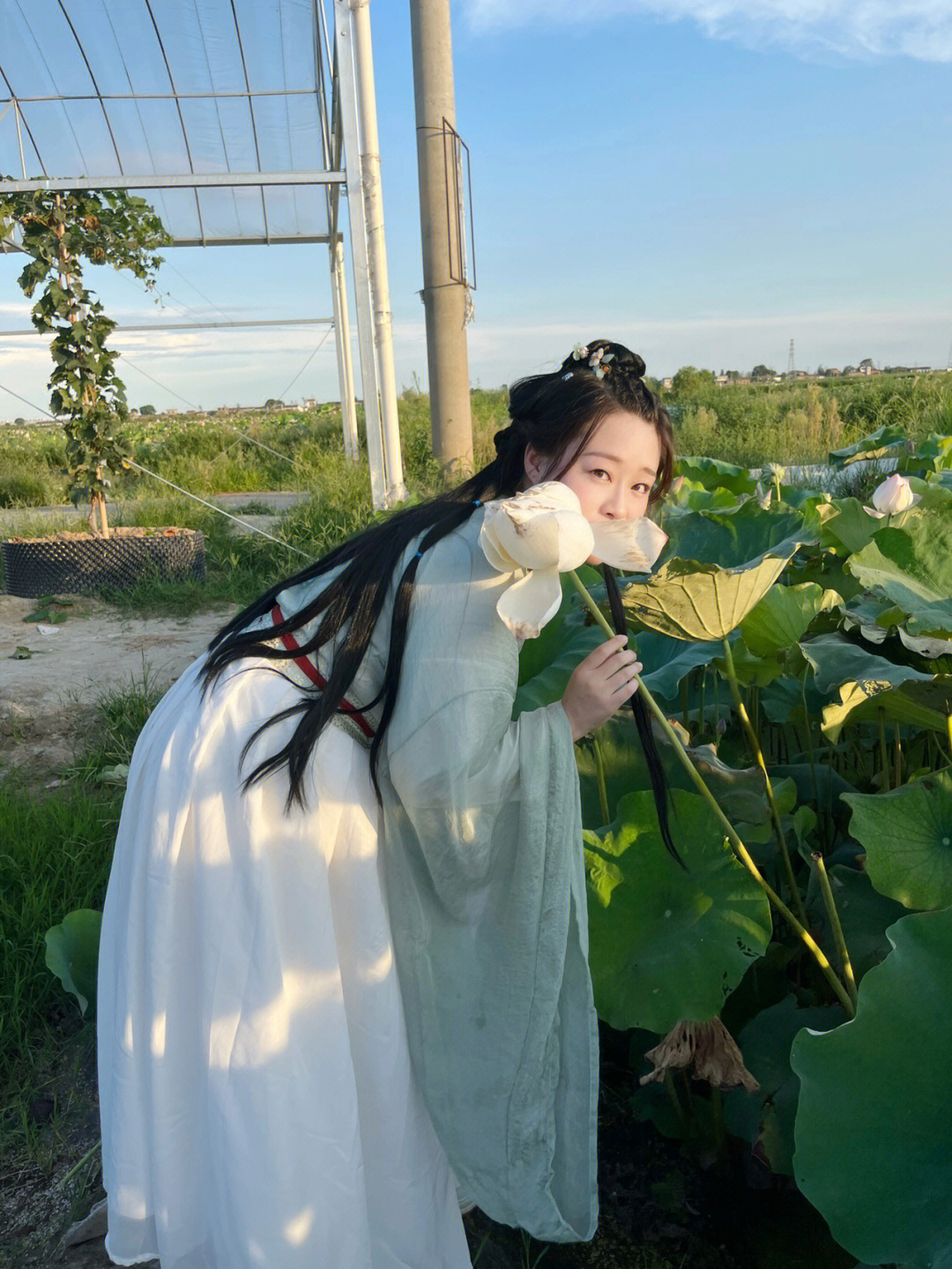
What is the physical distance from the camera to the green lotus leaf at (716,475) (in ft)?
8.61

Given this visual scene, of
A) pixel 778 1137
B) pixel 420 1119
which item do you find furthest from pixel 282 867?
pixel 778 1137

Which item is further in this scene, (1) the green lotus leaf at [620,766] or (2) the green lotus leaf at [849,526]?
(2) the green lotus leaf at [849,526]

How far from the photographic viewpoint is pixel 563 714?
111 centimetres

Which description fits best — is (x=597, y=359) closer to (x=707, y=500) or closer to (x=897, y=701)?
(x=897, y=701)

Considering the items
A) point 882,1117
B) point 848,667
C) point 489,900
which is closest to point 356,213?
point 848,667

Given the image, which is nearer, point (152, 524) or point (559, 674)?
point (559, 674)

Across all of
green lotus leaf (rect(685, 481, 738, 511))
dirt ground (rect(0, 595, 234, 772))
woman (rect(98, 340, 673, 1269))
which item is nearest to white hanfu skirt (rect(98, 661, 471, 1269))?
woman (rect(98, 340, 673, 1269))

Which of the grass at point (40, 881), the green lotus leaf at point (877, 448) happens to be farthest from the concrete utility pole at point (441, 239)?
the grass at point (40, 881)

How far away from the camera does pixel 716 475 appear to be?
107 inches

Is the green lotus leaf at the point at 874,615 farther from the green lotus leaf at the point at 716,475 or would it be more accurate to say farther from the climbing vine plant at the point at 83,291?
the climbing vine plant at the point at 83,291

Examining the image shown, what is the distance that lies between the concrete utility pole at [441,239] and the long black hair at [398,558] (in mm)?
4696

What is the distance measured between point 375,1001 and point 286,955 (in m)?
0.12

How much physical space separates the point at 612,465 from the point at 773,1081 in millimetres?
740

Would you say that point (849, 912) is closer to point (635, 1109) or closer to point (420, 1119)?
point (635, 1109)
